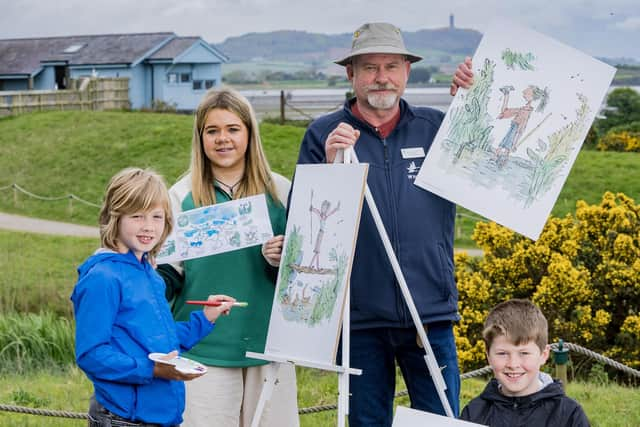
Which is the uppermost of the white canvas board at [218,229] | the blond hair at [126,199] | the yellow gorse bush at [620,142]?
the yellow gorse bush at [620,142]

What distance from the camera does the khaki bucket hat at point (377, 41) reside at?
161 inches

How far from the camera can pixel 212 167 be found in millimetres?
4258

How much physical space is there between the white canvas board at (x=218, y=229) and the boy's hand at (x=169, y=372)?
71 centimetres

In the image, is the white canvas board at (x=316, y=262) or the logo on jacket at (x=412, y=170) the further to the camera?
the logo on jacket at (x=412, y=170)

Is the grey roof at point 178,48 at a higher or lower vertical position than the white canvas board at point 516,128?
higher

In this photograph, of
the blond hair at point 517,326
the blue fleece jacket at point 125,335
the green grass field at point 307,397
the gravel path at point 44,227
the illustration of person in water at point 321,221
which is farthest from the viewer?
the gravel path at point 44,227

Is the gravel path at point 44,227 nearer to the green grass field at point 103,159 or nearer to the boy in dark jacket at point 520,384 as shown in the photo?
the green grass field at point 103,159

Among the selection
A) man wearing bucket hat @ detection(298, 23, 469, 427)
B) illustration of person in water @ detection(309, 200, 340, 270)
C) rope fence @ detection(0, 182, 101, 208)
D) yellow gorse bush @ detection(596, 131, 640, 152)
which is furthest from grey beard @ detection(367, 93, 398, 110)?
yellow gorse bush @ detection(596, 131, 640, 152)

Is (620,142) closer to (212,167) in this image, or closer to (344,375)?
(212,167)

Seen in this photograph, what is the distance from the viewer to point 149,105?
38875 mm

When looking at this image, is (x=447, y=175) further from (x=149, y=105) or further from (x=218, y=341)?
(x=149, y=105)

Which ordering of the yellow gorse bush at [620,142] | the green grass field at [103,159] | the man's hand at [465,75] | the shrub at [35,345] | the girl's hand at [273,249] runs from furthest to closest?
the yellow gorse bush at [620,142]
the green grass field at [103,159]
the shrub at [35,345]
the man's hand at [465,75]
the girl's hand at [273,249]

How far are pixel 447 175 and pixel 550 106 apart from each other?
56cm

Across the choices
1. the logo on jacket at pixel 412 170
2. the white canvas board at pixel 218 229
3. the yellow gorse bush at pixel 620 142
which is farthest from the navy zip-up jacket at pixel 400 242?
the yellow gorse bush at pixel 620 142
